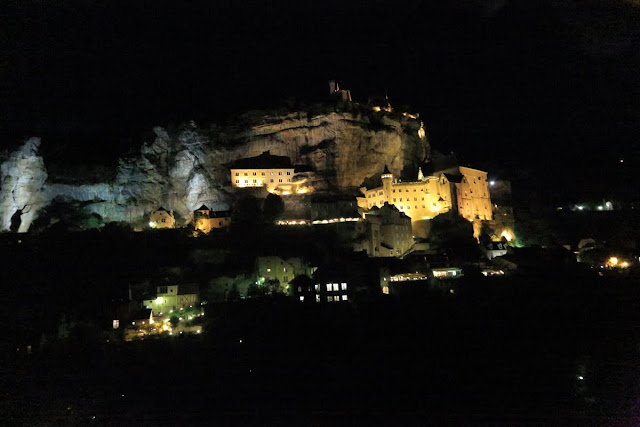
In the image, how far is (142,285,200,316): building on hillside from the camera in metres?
38.9

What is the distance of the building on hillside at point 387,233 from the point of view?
45.8m

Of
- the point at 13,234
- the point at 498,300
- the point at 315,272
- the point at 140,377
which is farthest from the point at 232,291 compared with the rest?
the point at 13,234

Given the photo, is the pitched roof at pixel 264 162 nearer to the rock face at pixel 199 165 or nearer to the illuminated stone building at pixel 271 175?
the illuminated stone building at pixel 271 175

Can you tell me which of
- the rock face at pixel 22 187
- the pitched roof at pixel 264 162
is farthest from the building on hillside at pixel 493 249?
the rock face at pixel 22 187

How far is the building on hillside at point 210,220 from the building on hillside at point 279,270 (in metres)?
9.26

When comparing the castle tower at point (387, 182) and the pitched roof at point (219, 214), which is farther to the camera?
the castle tower at point (387, 182)

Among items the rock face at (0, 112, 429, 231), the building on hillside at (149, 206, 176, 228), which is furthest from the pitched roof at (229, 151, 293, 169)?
the building on hillside at (149, 206, 176, 228)

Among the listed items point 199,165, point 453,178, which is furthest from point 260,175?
point 453,178

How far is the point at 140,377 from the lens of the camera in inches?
1248

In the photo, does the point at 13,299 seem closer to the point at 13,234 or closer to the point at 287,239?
the point at 13,234

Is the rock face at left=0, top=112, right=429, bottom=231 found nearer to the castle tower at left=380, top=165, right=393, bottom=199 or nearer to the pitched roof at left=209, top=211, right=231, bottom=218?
the castle tower at left=380, top=165, right=393, bottom=199

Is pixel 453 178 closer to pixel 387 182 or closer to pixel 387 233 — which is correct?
pixel 387 182

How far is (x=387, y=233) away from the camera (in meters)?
46.5

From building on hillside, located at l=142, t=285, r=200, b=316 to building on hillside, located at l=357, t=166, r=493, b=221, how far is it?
21.7 meters
